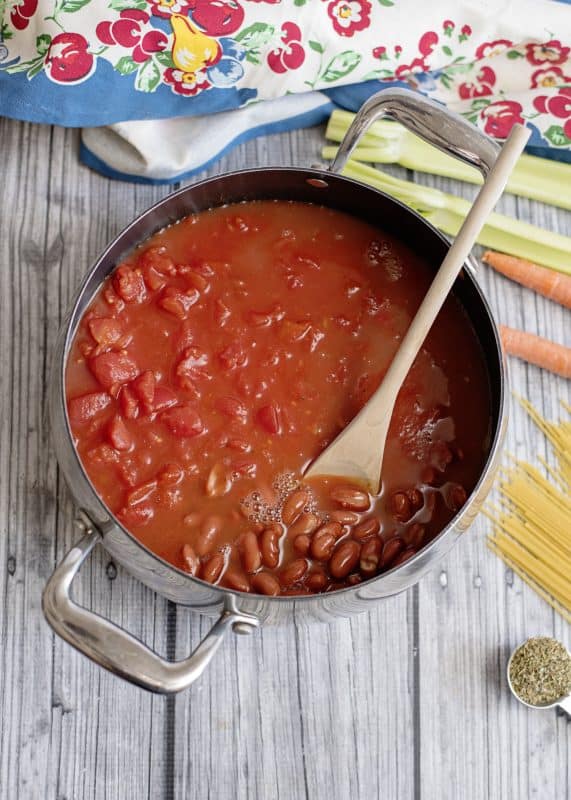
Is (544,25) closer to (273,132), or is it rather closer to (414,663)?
(273,132)

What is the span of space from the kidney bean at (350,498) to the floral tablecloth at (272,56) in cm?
119

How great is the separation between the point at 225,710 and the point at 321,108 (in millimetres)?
1847

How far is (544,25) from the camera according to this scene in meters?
2.93

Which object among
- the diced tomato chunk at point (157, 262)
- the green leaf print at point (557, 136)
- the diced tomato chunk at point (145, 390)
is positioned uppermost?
the green leaf print at point (557, 136)

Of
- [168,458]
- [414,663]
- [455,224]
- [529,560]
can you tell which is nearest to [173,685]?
[168,458]

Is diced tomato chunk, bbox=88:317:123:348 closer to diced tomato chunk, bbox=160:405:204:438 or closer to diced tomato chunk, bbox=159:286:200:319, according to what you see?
diced tomato chunk, bbox=159:286:200:319

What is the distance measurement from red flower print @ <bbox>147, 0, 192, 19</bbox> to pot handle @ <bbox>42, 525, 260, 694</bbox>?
168cm

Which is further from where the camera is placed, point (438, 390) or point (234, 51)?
point (234, 51)

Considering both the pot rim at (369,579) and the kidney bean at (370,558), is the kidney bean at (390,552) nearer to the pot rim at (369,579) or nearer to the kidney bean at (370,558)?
the kidney bean at (370,558)

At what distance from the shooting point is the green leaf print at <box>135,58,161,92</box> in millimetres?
2832

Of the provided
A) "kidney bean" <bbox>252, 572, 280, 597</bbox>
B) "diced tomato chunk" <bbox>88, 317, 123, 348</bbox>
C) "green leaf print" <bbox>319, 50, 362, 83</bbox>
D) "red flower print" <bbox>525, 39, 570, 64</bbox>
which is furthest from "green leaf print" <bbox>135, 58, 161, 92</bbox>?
"kidney bean" <bbox>252, 572, 280, 597</bbox>

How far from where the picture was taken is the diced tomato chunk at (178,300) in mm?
2453

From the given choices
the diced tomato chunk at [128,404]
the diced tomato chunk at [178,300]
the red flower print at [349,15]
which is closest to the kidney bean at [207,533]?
the diced tomato chunk at [128,404]

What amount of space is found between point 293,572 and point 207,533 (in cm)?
23
